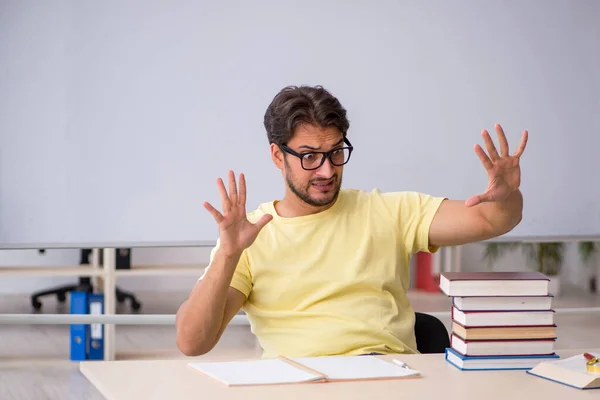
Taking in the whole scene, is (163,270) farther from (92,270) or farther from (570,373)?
(570,373)

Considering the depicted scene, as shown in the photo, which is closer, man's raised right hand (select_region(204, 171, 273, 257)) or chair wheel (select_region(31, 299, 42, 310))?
man's raised right hand (select_region(204, 171, 273, 257))

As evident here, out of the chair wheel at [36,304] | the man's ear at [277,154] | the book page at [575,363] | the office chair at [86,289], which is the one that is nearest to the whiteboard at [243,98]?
the office chair at [86,289]

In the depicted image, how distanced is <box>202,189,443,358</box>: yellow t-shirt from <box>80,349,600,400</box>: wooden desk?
33 centimetres

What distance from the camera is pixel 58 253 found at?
4.30 m

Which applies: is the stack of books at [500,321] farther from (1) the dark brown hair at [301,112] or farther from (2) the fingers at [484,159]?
(1) the dark brown hair at [301,112]

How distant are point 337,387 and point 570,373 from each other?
45cm

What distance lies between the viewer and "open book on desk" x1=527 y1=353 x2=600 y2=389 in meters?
1.68

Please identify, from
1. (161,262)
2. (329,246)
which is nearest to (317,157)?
(329,246)

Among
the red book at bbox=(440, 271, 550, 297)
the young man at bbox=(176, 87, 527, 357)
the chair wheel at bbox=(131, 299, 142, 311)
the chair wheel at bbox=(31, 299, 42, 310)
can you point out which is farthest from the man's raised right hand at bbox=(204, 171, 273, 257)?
the chair wheel at bbox=(31, 299, 42, 310)

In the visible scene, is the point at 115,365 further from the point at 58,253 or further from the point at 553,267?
the point at 553,267

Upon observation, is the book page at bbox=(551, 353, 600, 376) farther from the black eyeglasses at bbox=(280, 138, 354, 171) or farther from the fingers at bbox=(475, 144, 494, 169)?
the black eyeglasses at bbox=(280, 138, 354, 171)

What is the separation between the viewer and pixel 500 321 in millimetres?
1833

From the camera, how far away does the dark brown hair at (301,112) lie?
2.18m

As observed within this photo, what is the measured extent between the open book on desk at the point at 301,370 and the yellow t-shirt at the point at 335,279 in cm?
22
